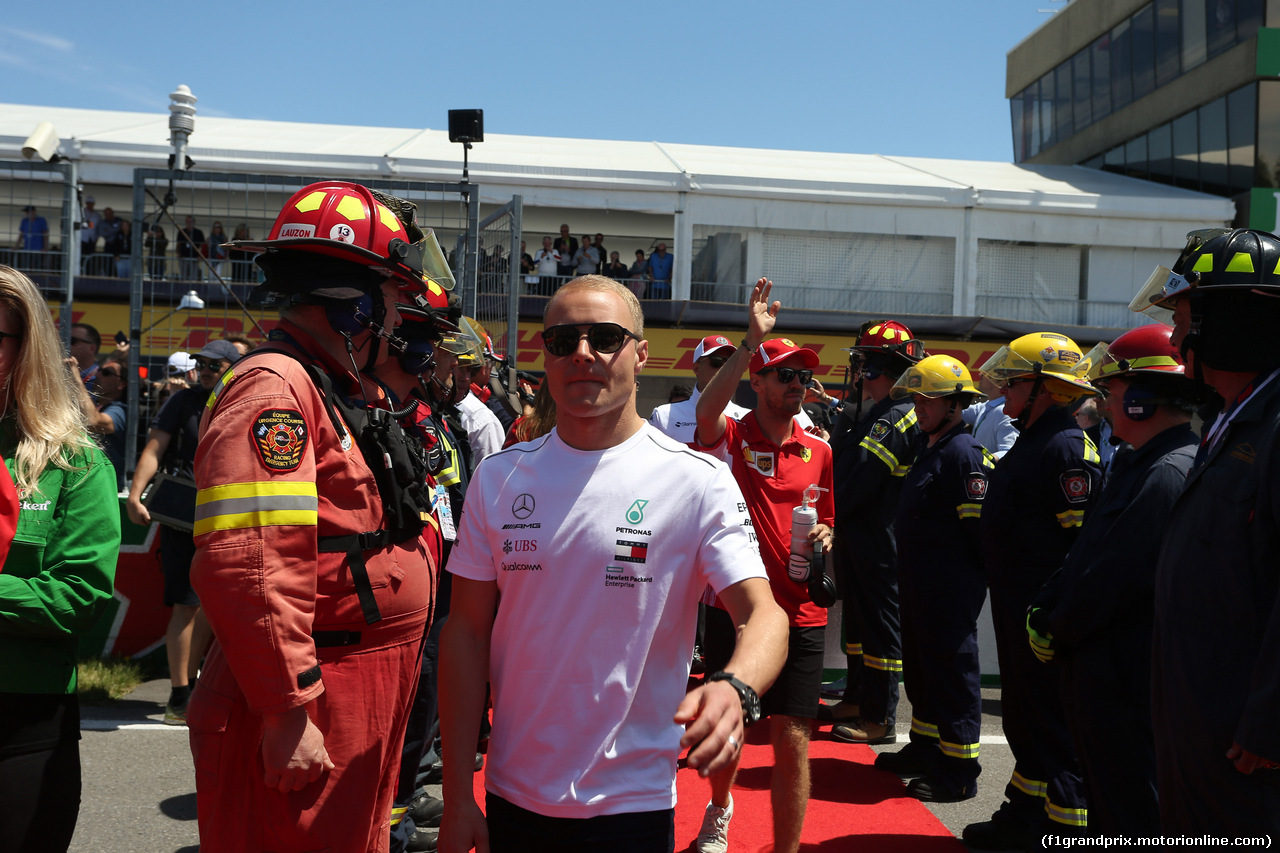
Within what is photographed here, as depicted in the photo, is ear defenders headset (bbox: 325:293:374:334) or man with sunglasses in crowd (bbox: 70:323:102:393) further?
man with sunglasses in crowd (bbox: 70:323:102:393)

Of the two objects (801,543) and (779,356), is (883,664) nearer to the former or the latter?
(801,543)

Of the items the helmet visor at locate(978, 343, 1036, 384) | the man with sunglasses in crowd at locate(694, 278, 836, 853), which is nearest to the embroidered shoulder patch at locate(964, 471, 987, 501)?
the helmet visor at locate(978, 343, 1036, 384)

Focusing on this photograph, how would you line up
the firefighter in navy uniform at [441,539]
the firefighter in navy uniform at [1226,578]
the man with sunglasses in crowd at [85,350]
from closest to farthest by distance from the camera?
the firefighter in navy uniform at [1226,578] → the firefighter in navy uniform at [441,539] → the man with sunglasses in crowd at [85,350]

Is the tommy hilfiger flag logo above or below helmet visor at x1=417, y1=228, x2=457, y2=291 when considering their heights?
below

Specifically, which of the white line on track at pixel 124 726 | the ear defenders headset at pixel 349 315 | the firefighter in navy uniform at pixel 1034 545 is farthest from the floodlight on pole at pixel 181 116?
the firefighter in navy uniform at pixel 1034 545

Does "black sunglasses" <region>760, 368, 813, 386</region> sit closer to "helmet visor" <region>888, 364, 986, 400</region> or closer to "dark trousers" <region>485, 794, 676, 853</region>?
"helmet visor" <region>888, 364, 986, 400</region>

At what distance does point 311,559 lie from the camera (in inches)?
86.2

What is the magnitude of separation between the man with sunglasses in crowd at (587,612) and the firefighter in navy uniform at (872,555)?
4.31 metres

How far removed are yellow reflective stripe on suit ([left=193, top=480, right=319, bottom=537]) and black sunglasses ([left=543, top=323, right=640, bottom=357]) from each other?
2.30 feet

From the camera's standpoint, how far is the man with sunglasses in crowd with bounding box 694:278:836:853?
3.96m

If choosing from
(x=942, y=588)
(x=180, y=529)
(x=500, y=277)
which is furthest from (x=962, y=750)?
(x=500, y=277)

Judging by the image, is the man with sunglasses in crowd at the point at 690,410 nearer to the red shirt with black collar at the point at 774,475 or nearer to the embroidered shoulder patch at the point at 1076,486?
the red shirt with black collar at the point at 774,475

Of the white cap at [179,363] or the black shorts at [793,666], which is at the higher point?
the white cap at [179,363]

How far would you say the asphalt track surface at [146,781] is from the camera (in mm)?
4324
